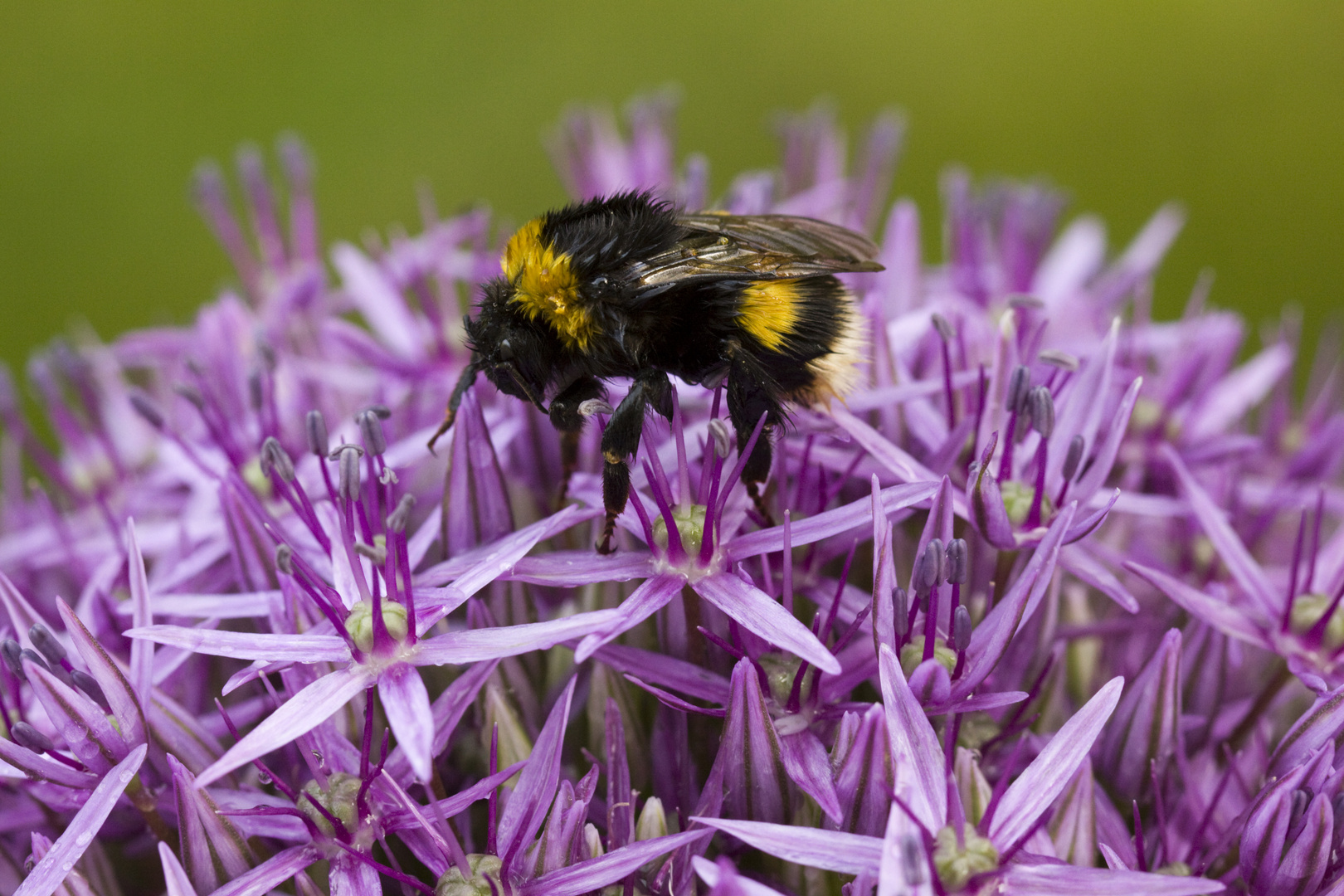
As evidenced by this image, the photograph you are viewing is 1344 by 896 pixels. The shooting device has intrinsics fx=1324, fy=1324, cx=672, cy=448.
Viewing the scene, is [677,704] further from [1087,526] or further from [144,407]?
[144,407]

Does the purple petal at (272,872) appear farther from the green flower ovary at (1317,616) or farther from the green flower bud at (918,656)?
the green flower ovary at (1317,616)

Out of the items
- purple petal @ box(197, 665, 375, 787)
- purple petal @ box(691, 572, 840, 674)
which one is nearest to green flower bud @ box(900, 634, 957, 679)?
→ purple petal @ box(691, 572, 840, 674)

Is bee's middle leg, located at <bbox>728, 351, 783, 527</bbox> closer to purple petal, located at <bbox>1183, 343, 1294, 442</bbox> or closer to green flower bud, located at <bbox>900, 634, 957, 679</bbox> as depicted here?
green flower bud, located at <bbox>900, 634, 957, 679</bbox>

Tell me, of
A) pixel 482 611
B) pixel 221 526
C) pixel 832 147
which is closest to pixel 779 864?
pixel 482 611

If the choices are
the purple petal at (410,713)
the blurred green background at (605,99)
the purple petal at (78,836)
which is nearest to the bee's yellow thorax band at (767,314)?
the purple petal at (410,713)

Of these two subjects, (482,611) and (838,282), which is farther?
(838,282)

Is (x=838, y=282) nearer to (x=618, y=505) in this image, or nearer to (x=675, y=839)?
(x=618, y=505)
